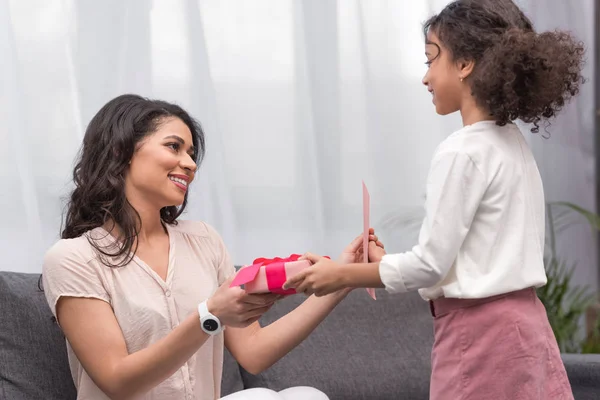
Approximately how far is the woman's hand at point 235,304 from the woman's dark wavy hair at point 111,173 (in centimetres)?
27

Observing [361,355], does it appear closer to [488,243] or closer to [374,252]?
[374,252]

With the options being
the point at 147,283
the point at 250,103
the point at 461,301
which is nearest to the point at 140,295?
the point at 147,283

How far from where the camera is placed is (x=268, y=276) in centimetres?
149

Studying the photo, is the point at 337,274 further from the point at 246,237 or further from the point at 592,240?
the point at 592,240

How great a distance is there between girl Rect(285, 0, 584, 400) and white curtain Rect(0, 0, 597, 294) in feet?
3.72

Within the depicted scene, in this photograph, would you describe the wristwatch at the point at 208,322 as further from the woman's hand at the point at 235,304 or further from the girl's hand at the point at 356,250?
the girl's hand at the point at 356,250

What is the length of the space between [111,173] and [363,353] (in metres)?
0.94

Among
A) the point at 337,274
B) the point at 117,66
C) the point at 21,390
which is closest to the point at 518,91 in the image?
the point at 337,274

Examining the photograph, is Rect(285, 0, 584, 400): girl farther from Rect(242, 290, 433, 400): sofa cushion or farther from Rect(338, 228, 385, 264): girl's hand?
Rect(242, 290, 433, 400): sofa cushion

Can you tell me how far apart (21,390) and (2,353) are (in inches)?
3.5

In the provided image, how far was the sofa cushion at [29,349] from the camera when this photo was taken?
1.74m

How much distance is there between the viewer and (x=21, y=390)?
174 cm

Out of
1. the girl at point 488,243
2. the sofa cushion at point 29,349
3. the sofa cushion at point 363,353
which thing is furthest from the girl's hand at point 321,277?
the sofa cushion at point 363,353

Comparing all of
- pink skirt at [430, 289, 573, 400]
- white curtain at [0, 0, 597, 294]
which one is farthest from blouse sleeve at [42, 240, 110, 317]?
pink skirt at [430, 289, 573, 400]
